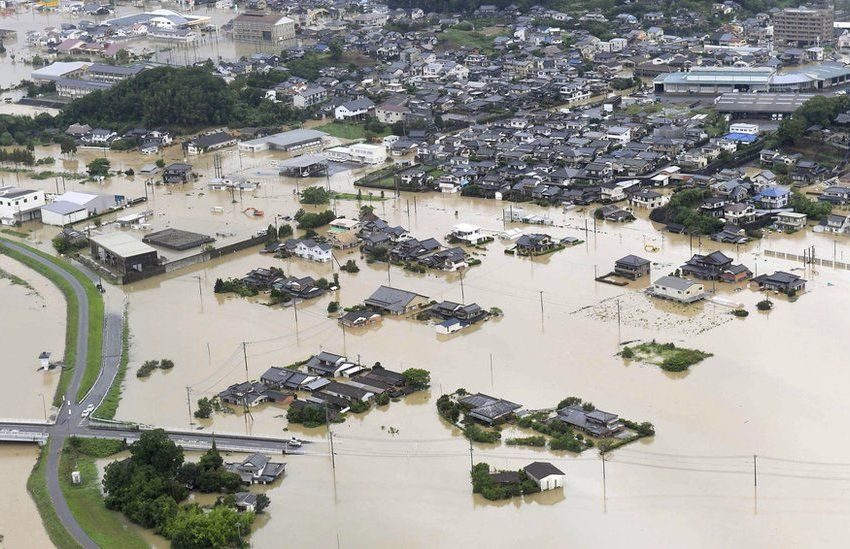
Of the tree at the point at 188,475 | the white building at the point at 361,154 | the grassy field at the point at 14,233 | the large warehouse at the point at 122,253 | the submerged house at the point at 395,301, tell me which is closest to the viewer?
the tree at the point at 188,475

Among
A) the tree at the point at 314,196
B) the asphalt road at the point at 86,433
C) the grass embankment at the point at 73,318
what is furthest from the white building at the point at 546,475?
the tree at the point at 314,196

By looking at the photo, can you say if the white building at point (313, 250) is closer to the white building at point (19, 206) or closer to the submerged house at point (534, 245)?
the submerged house at point (534, 245)

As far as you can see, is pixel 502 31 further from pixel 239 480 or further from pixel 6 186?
pixel 239 480

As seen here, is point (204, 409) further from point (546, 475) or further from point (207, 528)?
point (546, 475)

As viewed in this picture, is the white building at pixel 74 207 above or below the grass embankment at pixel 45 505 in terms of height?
above

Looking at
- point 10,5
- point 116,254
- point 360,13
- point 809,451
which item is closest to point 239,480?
point 809,451

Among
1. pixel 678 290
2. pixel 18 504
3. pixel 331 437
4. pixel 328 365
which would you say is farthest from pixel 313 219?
pixel 18 504
